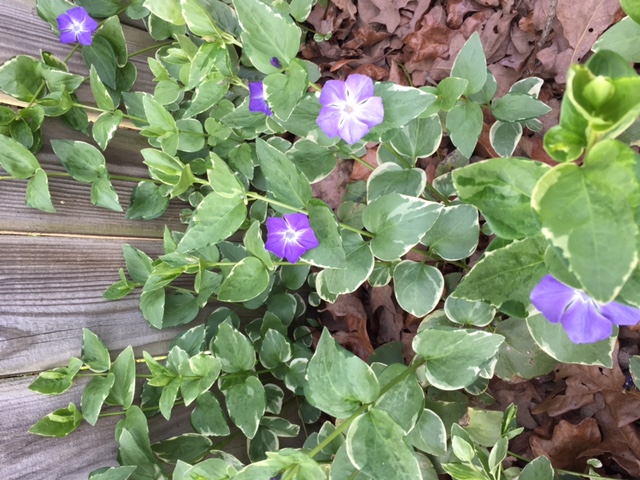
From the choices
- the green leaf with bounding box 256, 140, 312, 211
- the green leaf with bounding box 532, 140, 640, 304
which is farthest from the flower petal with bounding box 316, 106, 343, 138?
the green leaf with bounding box 532, 140, 640, 304

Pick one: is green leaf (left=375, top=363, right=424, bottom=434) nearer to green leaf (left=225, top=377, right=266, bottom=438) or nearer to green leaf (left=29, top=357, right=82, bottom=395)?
green leaf (left=225, top=377, right=266, bottom=438)

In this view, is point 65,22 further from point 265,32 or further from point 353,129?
point 353,129

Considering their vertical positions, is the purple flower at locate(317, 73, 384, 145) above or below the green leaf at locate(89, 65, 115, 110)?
above

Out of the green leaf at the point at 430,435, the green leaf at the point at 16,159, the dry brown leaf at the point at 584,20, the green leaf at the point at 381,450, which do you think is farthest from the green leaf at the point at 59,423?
the dry brown leaf at the point at 584,20

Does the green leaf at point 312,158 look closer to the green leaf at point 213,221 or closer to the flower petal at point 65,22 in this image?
the green leaf at point 213,221

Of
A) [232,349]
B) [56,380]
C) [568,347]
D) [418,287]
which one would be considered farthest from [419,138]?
[56,380]

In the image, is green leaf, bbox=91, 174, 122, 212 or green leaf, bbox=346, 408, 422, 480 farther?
green leaf, bbox=91, 174, 122, 212

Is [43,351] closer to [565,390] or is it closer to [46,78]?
[46,78]
